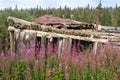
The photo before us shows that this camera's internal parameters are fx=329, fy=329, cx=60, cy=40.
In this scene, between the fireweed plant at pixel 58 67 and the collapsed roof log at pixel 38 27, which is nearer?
the fireweed plant at pixel 58 67

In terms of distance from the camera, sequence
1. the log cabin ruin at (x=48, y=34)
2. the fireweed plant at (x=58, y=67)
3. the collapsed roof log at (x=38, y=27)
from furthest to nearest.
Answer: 1. the collapsed roof log at (x=38, y=27)
2. the log cabin ruin at (x=48, y=34)
3. the fireweed plant at (x=58, y=67)

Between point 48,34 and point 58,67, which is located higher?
point 58,67

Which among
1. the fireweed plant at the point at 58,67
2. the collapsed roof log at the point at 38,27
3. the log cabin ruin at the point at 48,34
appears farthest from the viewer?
the collapsed roof log at the point at 38,27

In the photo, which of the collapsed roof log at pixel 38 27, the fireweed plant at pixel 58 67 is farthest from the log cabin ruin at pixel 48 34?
the fireweed plant at pixel 58 67

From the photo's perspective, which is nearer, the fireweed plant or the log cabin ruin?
the fireweed plant

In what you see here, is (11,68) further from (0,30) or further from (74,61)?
(0,30)

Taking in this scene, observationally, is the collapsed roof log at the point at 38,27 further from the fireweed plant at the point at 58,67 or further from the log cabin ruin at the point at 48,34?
the fireweed plant at the point at 58,67

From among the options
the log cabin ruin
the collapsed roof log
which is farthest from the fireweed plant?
the collapsed roof log

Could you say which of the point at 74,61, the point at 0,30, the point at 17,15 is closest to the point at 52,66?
the point at 74,61

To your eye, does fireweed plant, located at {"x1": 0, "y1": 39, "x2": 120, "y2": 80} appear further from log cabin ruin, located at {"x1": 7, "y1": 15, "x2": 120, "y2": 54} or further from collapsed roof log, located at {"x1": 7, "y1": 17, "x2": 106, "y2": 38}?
collapsed roof log, located at {"x1": 7, "y1": 17, "x2": 106, "y2": 38}

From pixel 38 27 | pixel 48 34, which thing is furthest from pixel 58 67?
pixel 38 27

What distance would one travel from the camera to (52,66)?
23.5ft

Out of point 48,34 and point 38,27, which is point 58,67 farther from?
point 38,27

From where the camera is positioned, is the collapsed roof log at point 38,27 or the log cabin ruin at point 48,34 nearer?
the log cabin ruin at point 48,34
